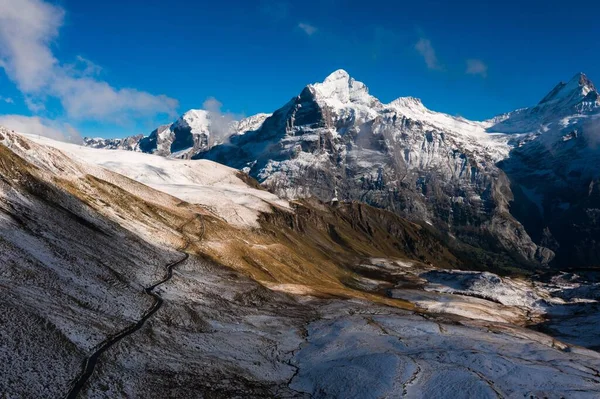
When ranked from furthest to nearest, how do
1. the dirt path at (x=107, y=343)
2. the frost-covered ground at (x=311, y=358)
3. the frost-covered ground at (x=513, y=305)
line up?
Result: the frost-covered ground at (x=513, y=305) < the frost-covered ground at (x=311, y=358) < the dirt path at (x=107, y=343)

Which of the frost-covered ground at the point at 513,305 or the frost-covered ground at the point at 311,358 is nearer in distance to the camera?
the frost-covered ground at the point at 311,358

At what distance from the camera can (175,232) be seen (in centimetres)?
12250

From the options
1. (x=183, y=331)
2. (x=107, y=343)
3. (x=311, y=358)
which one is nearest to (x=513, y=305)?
(x=311, y=358)

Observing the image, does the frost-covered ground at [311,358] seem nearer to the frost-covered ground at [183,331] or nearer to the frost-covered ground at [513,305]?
the frost-covered ground at [183,331]

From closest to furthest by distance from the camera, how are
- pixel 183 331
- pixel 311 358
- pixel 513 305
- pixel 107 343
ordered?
pixel 107 343, pixel 183 331, pixel 311 358, pixel 513 305

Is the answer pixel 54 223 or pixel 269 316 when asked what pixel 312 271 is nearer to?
pixel 269 316

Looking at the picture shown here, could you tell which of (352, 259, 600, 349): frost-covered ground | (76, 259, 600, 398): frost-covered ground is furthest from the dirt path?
(352, 259, 600, 349): frost-covered ground

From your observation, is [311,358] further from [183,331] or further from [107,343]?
[107,343]

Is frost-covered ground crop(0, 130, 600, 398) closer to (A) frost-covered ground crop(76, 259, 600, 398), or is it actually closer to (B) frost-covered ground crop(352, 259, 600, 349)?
(A) frost-covered ground crop(76, 259, 600, 398)

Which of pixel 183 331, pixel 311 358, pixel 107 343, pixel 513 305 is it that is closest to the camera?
pixel 107 343

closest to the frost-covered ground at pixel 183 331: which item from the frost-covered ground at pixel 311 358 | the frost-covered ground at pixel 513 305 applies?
the frost-covered ground at pixel 311 358

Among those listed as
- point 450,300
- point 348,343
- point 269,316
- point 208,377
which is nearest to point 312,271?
point 450,300

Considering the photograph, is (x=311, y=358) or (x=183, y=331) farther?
(x=311, y=358)

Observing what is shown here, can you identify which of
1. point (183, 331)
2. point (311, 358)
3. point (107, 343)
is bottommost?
point (311, 358)
